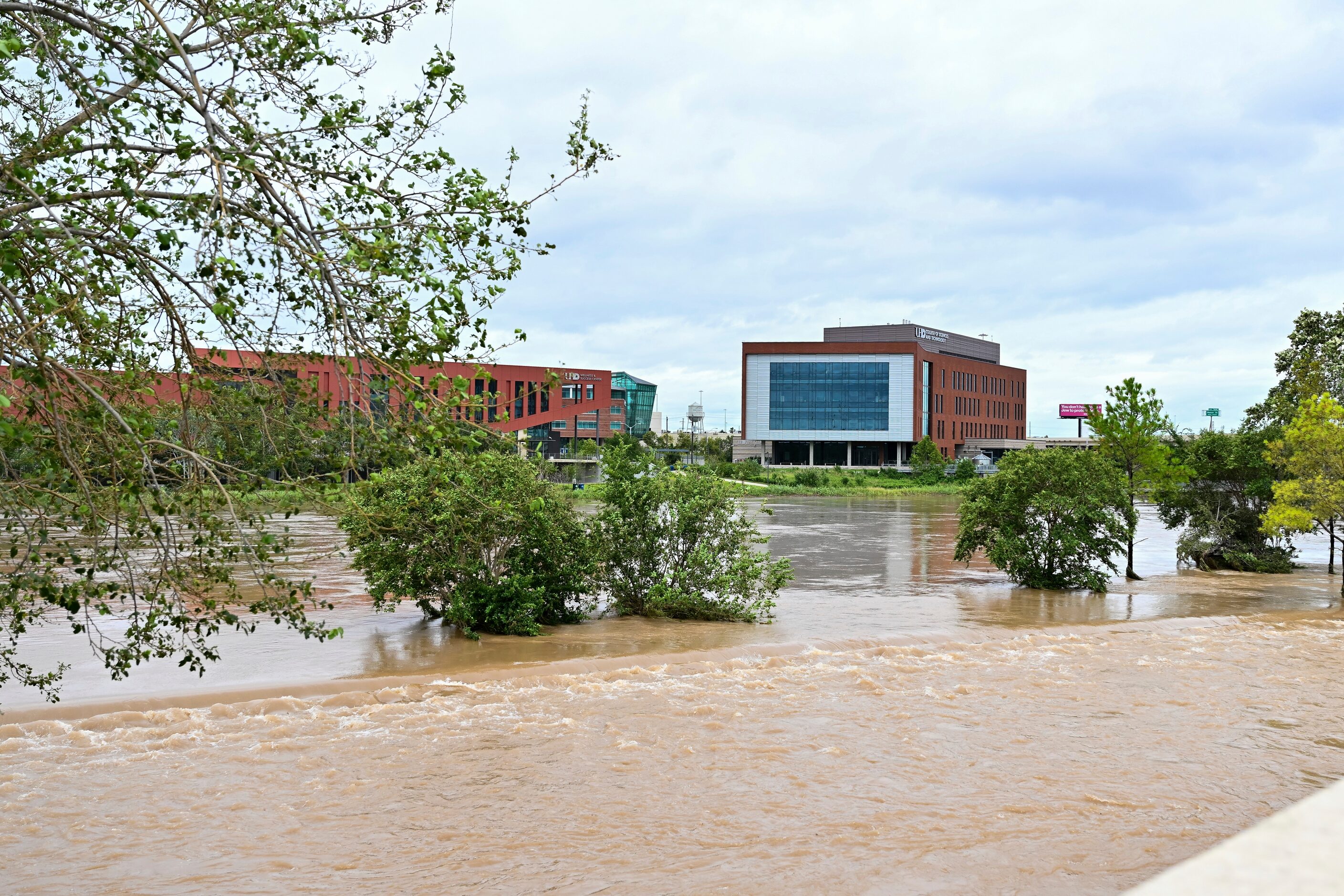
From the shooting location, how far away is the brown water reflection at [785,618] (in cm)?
1511

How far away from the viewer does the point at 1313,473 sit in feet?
84.9

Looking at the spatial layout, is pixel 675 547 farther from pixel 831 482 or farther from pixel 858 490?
pixel 831 482

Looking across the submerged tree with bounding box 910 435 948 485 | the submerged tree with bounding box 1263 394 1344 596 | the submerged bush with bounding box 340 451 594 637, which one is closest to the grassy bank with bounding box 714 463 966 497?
the submerged tree with bounding box 910 435 948 485

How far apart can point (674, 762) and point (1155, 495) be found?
23870 mm

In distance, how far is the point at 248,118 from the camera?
675 centimetres

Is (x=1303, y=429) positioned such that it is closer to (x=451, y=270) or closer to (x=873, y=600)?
(x=873, y=600)

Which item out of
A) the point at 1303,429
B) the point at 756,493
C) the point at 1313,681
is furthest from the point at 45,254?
the point at 756,493

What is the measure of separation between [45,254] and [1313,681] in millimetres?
17497

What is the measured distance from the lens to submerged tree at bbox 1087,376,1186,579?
93.6ft

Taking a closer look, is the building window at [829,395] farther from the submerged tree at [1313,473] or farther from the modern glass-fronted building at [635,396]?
the submerged tree at [1313,473]

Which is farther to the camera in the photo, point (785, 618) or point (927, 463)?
point (927, 463)

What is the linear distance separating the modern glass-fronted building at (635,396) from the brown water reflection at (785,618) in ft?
248

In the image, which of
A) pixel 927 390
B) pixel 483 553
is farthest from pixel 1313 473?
pixel 927 390

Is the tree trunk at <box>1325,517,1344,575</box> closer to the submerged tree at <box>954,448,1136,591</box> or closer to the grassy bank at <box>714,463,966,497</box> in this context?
the submerged tree at <box>954,448,1136,591</box>
